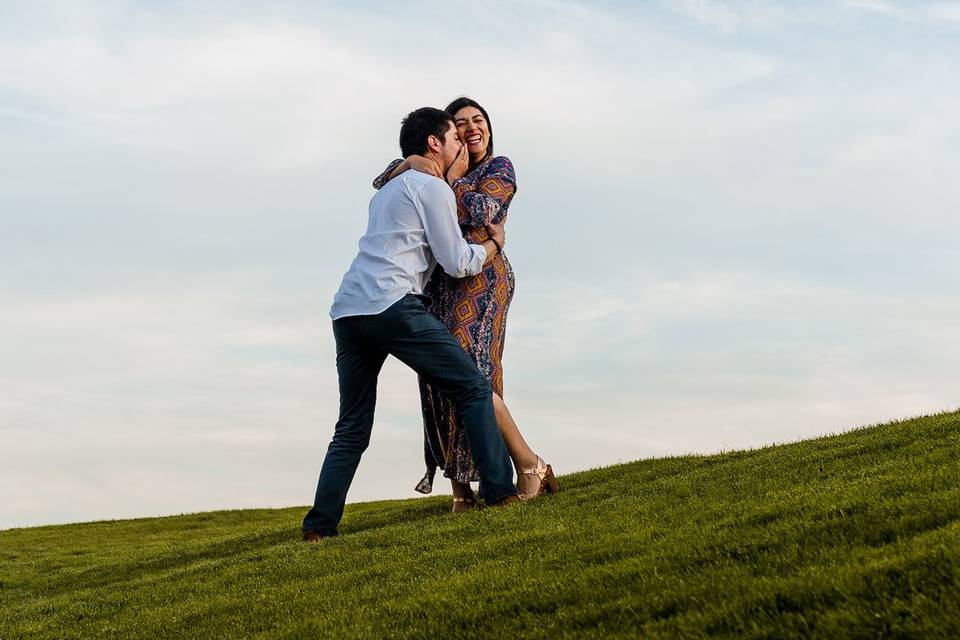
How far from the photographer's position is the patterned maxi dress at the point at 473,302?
332 inches

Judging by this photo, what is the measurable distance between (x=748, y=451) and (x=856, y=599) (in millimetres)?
6518

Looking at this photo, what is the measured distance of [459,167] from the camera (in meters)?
8.50

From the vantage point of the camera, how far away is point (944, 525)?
455cm

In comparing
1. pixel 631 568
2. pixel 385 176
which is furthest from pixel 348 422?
pixel 631 568

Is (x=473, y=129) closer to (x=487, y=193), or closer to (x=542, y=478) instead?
(x=487, y=193)

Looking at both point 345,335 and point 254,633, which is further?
point 345,335

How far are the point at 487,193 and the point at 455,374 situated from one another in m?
1.59

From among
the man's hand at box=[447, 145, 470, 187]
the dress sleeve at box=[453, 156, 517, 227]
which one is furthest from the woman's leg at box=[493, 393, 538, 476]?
the man's hand at box=[447, 145, 470, 187]

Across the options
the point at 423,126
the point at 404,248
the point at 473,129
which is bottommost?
the point at 404,248

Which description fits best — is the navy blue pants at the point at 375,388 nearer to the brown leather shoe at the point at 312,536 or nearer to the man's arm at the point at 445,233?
the brown leather shoe at the point at 312,536

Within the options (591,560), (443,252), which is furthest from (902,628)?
(443,252)

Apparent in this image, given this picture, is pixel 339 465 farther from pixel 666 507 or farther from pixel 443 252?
pixel 666 507

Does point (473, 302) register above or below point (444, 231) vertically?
below

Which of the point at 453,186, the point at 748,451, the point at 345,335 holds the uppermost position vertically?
the point at 453,186
